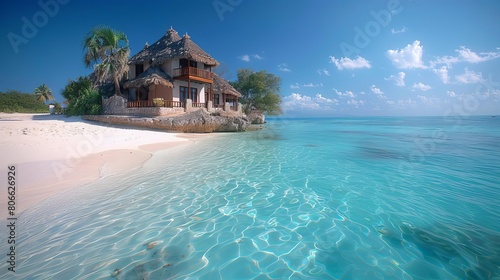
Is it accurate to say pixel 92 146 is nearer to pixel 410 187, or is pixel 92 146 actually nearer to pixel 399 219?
pixel 399 219

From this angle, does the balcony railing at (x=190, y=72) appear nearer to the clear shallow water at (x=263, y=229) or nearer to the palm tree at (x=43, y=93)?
the clear shallow water at (x=263, y=229)

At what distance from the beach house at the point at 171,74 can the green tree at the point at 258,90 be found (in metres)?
14.4

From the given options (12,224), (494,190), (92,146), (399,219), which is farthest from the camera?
(92,146)

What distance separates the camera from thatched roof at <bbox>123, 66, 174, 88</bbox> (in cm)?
1789

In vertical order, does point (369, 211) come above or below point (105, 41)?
below

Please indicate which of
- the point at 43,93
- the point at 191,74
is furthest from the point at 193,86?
the point at 43,93

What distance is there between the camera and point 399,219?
3791 millimetres

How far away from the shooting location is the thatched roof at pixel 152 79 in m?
17.9

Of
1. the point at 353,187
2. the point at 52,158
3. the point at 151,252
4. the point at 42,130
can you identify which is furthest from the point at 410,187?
the point at 42,130

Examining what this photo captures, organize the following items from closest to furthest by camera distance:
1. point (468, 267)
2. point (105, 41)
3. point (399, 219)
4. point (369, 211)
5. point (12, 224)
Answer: point (468, 267) → point (12, 224) → point (399, 219) → point (369, 211) → point (105, 41)

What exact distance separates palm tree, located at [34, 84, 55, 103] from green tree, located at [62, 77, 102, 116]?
80.2ft

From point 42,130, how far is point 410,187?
14975 millimetres

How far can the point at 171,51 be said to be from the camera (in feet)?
67.9

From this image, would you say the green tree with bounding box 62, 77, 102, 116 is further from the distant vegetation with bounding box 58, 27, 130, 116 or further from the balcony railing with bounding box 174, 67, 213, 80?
the balcony railing with bounding box 174, 67, 213, 80
